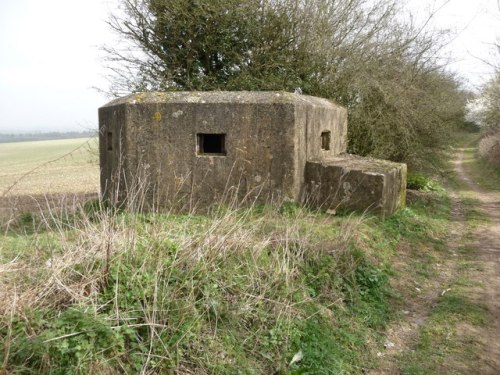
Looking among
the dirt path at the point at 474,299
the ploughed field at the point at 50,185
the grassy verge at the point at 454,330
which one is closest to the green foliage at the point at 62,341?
the ploughed field at the point at 50,185

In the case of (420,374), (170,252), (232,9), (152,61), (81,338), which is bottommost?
(420,374)

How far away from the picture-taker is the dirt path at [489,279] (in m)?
3.90

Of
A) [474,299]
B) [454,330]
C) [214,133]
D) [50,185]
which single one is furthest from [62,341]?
[214,133]

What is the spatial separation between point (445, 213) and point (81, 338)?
855 centimetres

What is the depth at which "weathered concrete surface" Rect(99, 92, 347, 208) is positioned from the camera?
686 centimetres

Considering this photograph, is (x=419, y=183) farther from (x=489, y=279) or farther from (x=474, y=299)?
(x=474, y=299)

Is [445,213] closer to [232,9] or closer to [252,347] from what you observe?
[232,9]

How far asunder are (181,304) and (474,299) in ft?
11.3

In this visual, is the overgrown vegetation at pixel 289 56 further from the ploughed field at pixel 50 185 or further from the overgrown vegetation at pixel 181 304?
the overgrown vegetation at pixel 181 304

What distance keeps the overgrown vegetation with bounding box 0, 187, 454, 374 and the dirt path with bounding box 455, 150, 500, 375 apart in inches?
35.8

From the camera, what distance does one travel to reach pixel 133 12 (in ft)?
36.1

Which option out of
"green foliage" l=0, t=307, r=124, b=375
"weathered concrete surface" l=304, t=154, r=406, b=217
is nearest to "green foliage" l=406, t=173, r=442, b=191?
"weathered concrete surface" l=304, t=154, r=406, b=217

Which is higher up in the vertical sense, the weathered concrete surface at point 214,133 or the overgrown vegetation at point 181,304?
the weathered concrete surface at point 214,133

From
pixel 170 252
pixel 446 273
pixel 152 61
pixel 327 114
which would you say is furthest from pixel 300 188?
pixel 152 61
